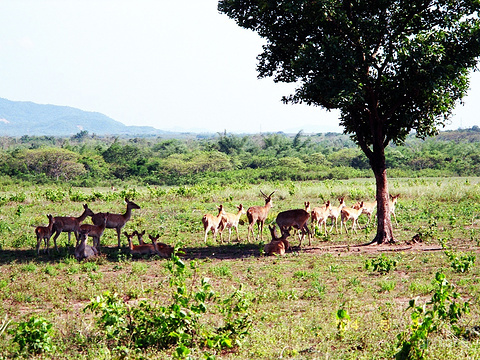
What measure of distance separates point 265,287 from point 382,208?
7.22 metres

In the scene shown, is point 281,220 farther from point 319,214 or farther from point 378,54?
point 378,54

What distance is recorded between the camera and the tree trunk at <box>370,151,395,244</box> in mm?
17031

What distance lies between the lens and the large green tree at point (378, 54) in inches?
596

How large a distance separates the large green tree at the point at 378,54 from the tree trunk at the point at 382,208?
0.11 ft

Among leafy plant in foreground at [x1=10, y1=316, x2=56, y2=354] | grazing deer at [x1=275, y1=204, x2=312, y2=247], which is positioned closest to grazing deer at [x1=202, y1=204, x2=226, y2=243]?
grazing deer at [x1=275, y1=204, x2=312, y2=247]

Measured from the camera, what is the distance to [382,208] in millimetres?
17172

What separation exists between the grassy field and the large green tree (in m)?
3.95

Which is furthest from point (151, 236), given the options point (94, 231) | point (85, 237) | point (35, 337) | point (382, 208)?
point (35, 337)

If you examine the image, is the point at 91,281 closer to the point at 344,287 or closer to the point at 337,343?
the point at 344,287

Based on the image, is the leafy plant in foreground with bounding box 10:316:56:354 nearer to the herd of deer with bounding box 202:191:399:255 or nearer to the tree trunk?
the herd of deer with bounding box 202:191:399:255

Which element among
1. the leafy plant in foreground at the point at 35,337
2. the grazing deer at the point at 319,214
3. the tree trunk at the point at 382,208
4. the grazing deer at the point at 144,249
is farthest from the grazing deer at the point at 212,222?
the leafy plant in foreground at the point at 35,337

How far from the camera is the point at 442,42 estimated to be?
1589 cm

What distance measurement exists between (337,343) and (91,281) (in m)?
6.44

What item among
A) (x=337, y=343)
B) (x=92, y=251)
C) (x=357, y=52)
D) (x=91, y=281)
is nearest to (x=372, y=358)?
(x=337, y=343)
